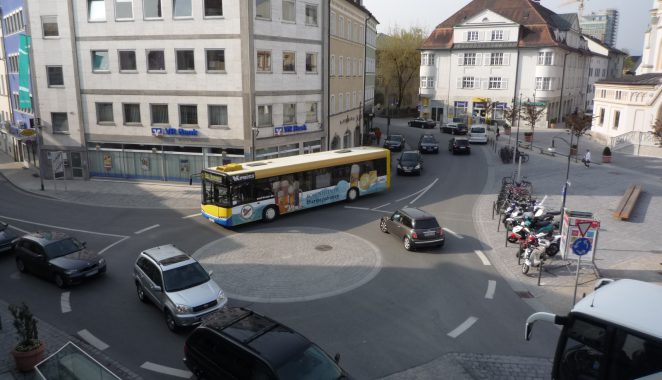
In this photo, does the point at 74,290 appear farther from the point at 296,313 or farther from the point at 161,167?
the point at 161,167

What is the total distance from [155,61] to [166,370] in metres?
25.6

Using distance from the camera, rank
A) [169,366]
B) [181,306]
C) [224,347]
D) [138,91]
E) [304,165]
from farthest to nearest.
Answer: [138,91], [304,165], [181,306], [169,366], [224,347]

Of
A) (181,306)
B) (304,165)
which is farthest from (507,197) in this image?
(181,306)

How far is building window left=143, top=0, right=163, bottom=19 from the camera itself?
3228cm

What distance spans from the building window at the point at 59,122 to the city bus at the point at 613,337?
3514 cm

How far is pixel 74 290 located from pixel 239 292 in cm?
564

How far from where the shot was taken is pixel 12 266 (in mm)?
19812

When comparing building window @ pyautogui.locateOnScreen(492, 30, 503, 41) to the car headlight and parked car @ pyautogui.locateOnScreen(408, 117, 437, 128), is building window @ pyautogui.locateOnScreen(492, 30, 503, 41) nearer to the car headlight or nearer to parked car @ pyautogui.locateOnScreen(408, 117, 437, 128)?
parked car @ pyautogui.locateOnScreen(408, 117, 437, 128)

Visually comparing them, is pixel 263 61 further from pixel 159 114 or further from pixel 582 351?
pixel 582 351

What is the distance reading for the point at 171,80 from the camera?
1297 inches

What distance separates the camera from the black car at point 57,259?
1730cm

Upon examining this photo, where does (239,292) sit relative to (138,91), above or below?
below

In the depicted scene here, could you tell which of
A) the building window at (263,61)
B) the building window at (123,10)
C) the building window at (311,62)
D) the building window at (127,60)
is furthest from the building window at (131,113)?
the building window at (311,62)

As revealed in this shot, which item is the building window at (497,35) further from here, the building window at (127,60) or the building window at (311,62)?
the building window at (127,60)
